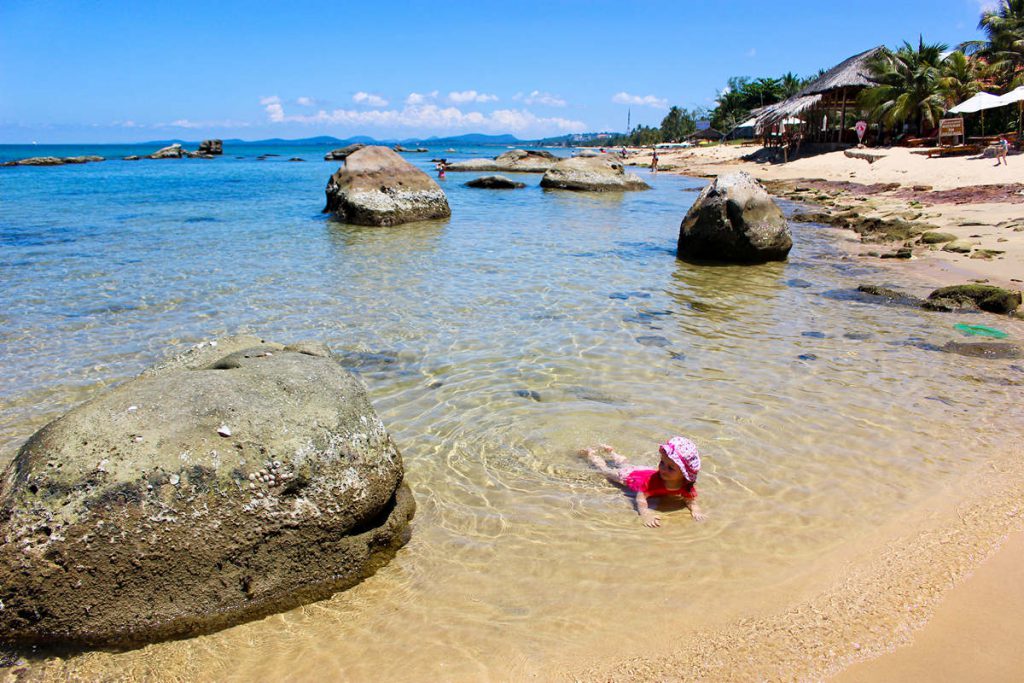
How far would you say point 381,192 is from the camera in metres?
17.2

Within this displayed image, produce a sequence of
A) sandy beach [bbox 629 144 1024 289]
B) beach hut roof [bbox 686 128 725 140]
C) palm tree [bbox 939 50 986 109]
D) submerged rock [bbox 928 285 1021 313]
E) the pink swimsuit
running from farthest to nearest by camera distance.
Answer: beach hut roof [bbox 686 128 725 140], palm tree [bbox 939 50 986 109], sandy beach [bbox 629 144 1024 289], submerged rock [bbox 928 285 1021 313], the pink swimsuit

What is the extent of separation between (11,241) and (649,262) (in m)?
13.8

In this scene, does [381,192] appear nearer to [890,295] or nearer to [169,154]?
[890,295]

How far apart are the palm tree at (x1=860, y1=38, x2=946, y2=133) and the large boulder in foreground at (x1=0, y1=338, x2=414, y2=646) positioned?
3820cm

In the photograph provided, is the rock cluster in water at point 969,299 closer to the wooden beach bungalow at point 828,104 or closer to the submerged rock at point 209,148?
the wooden beach bungalow at point 828,104

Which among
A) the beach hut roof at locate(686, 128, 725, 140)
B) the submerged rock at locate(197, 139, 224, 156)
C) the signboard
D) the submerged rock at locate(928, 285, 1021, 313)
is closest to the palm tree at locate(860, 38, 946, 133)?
the signboard

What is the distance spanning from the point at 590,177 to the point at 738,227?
18326 mm

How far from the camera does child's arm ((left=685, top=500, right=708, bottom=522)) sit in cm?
424

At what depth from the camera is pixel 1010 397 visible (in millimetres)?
6023

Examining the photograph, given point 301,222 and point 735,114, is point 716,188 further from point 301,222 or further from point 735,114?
point 735,114

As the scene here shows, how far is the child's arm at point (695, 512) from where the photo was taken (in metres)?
4.24

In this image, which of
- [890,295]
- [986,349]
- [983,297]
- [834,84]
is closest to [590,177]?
[834,84]

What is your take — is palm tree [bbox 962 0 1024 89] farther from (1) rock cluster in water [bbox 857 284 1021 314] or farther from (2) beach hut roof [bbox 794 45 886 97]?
(1) rock cluster in water [bbox 857 284 1021 314]

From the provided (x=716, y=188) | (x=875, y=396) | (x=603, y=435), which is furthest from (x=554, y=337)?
(x=716, y=188)
